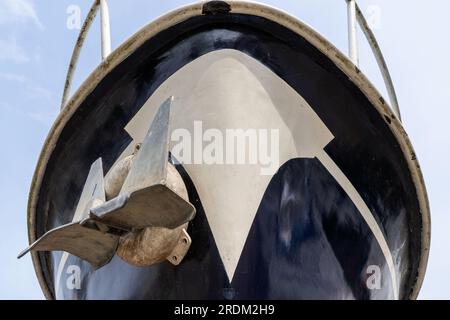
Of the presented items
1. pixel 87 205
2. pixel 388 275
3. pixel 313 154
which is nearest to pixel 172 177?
pixel 87 205

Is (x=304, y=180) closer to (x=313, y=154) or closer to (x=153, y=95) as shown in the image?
(x=313, y=154)

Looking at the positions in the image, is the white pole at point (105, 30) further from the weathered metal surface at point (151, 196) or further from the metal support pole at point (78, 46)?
the weathered metal surface at point (151, 196)

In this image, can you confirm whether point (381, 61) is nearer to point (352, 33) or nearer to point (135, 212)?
point (352, 33)

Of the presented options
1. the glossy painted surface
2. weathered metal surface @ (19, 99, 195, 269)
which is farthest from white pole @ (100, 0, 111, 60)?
weathered metal surface @ (19, 99, 195, 269)

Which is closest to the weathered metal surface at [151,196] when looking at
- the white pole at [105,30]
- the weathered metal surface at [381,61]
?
the white pole at [105,30]

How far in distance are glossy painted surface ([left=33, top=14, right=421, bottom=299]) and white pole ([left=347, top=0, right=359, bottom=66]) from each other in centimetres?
29

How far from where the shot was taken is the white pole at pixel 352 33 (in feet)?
12.8

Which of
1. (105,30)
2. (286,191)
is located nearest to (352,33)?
(286,191)

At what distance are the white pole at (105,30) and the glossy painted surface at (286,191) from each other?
242mm

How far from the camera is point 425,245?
3.82m

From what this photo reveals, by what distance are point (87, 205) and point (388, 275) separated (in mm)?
1174

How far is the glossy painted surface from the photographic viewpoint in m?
3.43

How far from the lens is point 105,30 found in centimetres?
403

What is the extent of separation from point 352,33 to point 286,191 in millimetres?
781
